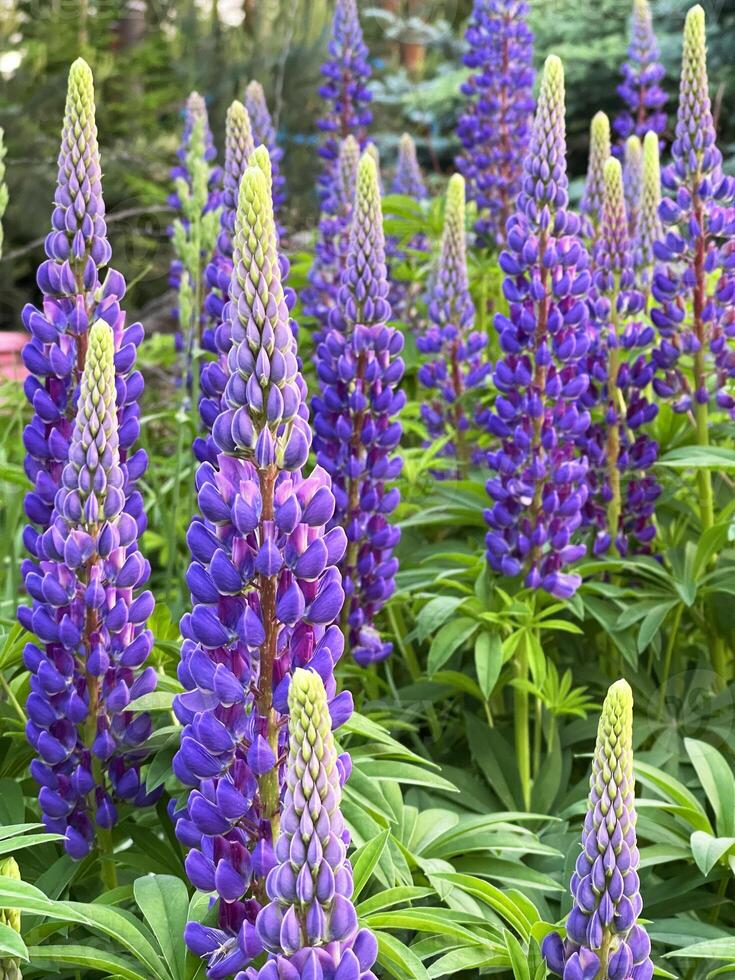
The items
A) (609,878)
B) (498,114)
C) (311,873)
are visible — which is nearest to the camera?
(311,873)

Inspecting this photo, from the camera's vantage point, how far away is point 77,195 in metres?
2.32

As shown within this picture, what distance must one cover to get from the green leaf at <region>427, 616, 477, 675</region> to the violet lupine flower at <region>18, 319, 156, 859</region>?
78 cm

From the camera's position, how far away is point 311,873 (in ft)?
4.56

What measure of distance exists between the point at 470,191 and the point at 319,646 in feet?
13.4

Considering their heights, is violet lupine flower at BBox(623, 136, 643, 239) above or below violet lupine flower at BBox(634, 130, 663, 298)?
above

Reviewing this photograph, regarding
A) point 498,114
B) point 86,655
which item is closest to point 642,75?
point 498,114

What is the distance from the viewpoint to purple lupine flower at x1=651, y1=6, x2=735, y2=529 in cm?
338

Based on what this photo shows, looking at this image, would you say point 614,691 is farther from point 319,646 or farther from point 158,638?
point 158,638

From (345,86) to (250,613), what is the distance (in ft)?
13.8

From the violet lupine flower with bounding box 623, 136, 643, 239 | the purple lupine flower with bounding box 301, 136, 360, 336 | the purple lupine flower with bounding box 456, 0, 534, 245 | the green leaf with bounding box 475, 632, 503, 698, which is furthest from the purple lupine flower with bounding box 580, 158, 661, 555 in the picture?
the purple lupine flower with bounding box 456, 0, 534, 245

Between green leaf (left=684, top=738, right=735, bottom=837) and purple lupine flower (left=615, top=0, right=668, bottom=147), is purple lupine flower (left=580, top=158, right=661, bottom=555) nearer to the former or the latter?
green leaf (left=684, top=738, right=735, bottom=837)

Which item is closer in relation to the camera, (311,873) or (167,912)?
(311,873)

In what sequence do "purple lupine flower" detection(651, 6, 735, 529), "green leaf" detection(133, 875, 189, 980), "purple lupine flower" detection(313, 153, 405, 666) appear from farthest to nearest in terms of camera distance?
1. "purple lupine flower" detection(651, 6, 735, 529)
2. "purple lupine flower" detection(313, 153, 405, 666)
3. "green leaf" detection(133, 875, 189, 980)

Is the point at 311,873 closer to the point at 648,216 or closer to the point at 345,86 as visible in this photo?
the point at 648,216
